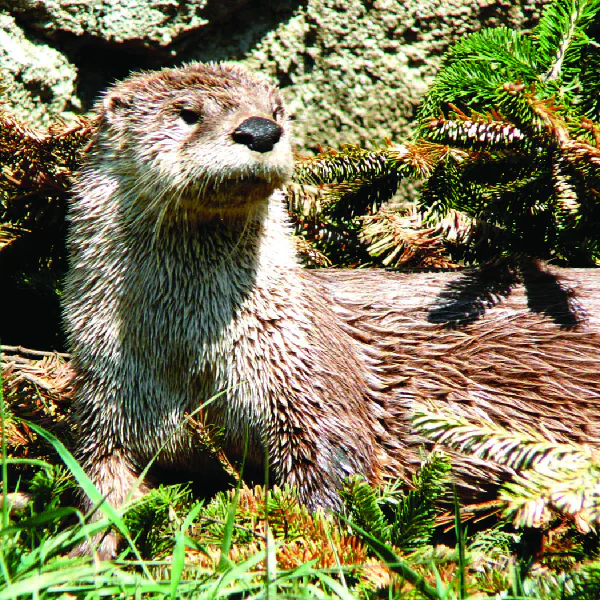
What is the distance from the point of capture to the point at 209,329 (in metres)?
2.33

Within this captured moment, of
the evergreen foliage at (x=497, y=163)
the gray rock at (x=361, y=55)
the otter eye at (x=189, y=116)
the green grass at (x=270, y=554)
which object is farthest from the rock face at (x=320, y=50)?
the green grass at (x=270, y=554)

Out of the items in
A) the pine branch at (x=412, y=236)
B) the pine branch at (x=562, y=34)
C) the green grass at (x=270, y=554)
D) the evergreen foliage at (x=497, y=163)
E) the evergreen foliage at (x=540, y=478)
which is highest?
the pine branch at (x=562, y=34)

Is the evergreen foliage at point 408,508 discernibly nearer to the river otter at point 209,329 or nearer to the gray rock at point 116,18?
the river otter at point 209,329

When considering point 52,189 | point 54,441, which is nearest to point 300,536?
point 54,441

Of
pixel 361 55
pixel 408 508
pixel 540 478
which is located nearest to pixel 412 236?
pixel 361 55

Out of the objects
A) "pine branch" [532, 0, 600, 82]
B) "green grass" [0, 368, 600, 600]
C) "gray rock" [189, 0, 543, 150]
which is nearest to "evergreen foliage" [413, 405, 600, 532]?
"green grass" [0, 368, 600, 600]

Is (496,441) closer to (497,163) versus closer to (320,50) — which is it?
(497,163)

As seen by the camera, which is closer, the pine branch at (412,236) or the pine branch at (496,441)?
the pine branch at (496,441)

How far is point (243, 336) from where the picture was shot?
2.34m

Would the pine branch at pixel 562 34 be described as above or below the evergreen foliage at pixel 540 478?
above

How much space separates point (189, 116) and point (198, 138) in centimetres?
15

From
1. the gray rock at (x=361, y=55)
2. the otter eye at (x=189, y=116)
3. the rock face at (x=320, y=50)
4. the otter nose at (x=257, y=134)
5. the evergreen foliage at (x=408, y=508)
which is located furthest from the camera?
the gray rock at (x=361, y=55)

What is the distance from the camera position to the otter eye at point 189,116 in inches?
89.5

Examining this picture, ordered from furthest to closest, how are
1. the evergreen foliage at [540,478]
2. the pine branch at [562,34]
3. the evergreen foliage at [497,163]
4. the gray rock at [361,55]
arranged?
the gray rock at [361,55], the pine branch at [562,34], the evergreen foliage at [497,163], the evergreen foliage at [540,478]
